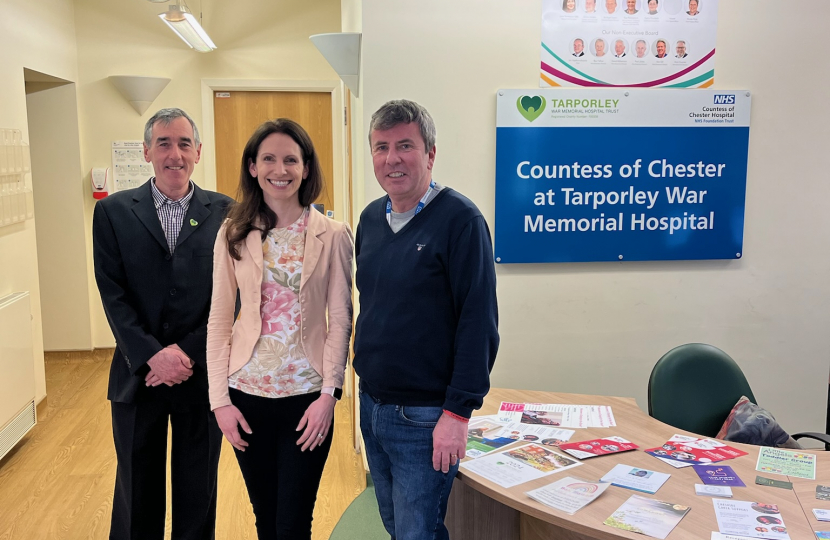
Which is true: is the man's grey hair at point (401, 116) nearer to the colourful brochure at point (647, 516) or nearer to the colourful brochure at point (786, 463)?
the colourful brochure at point (647, 516)

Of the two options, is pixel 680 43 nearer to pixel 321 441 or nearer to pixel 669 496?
pixel 669 496

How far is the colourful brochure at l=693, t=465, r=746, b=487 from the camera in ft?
6.22

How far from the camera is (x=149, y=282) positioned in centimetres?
208

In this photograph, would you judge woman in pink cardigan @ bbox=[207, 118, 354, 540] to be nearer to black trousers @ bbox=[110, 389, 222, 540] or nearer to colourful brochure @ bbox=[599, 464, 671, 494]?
black trousers @ bbox=[110, 389, 222, 540]

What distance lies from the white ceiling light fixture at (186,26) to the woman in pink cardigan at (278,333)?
3.08 m

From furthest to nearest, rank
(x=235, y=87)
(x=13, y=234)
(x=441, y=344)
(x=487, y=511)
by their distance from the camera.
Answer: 1. (x=235, y=87)
2. (x=13, y=234)
3. (x=487, y=511)
4. (x=441, y=344)

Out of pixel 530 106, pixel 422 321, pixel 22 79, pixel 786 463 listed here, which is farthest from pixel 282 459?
pixel 22 79

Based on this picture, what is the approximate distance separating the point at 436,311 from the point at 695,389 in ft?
4.75

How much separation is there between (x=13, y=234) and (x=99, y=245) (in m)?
2.40

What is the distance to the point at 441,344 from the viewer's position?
1.64 m

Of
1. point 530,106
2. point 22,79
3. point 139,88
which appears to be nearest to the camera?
point 530,106

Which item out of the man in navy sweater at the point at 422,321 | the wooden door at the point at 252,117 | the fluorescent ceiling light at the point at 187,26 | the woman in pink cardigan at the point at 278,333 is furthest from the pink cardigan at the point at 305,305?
the wooden door at the point at 252,117

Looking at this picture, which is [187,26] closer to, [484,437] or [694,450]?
[484,437]

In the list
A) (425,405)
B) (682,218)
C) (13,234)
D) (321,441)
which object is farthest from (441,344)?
(13,234)
